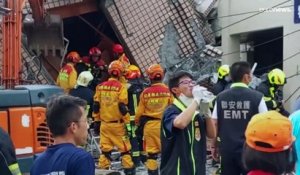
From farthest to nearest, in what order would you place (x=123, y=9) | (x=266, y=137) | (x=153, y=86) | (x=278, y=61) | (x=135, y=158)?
1. (x=278, y=61)
2. (x=123, y=9)
3. (x=135, y=158)
4. (x=153, y=86)
5. (x=266, y=137)

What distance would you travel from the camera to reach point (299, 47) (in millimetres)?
13602

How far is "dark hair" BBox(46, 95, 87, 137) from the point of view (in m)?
3.37

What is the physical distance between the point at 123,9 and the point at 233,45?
3.48m

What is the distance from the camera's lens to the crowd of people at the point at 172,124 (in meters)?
2.81

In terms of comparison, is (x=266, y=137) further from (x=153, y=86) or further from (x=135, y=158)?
(x=135, y=158)

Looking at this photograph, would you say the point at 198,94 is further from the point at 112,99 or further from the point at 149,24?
the point at 149,24

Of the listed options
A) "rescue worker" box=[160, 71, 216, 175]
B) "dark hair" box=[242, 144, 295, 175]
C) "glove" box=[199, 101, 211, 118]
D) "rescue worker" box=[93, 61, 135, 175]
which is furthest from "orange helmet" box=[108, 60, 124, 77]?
"dark hair" box=[242, 144, 295, 175]

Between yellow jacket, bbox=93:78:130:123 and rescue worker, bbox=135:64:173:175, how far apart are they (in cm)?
32

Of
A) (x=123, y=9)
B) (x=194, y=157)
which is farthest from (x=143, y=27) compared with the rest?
(x=194, y=157)

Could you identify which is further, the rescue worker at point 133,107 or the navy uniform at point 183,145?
the rescue worker at point 133,107

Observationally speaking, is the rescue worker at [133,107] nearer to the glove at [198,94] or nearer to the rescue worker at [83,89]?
the rescue worker at [83,89]

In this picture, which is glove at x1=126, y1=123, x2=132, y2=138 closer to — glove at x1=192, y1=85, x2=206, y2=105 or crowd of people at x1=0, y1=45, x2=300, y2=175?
crowd of people at x1=0, y1=45, x2=300, y2=175

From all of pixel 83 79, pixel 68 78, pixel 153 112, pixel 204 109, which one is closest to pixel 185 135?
pixel 204 109

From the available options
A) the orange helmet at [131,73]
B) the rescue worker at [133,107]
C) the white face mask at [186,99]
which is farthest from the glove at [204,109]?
the orange helmet at [131,73]
